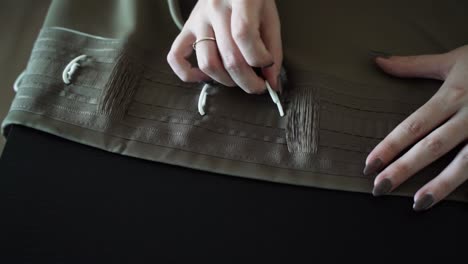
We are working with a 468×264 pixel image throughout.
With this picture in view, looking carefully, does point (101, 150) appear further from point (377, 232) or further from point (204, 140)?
point (377, 232)

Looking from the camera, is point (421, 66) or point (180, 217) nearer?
point (180, 217)

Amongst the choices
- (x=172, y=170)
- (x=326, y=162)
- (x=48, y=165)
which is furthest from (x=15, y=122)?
(x=326, y=162)

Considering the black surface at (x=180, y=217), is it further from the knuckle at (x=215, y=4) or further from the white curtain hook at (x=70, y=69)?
the knuckle at (x=215, y=4)

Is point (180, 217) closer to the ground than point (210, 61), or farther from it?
closer to the ground

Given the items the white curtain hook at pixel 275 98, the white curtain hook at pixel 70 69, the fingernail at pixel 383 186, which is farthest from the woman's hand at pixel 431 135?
the white curtain hook at pixel 70 69

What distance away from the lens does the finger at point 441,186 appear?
0.50 m

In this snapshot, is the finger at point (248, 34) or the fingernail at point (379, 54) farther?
the fingernail at point (379, 54)

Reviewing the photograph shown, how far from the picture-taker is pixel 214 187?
0.50 metres

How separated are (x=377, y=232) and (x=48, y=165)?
1.35 feet

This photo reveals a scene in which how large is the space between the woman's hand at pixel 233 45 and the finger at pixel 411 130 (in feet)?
0.51

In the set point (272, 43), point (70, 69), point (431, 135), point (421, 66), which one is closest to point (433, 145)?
point (431, 135)

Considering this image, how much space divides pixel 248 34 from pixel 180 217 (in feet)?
0.77

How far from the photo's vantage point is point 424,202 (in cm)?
50

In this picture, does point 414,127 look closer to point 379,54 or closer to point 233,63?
point 379,54
